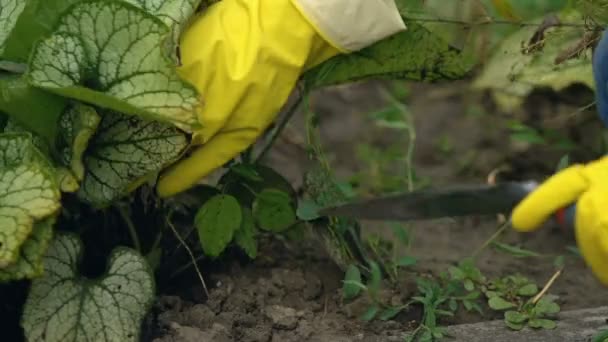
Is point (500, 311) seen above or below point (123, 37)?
below

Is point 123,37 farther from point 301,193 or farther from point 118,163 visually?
point 301,193

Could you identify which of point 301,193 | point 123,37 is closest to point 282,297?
point 301,193

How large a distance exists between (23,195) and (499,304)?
0.68 m

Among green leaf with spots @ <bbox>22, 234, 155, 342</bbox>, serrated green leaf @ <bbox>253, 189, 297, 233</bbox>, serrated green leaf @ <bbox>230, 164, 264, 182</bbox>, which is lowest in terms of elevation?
green leaf with spots @ <bbox>22, 234, 155, 342</bbox>

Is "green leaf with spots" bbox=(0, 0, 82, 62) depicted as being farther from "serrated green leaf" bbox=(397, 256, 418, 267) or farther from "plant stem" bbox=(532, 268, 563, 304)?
"plant stem" bbox=(532, 268, 563, 304)

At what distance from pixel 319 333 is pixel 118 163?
349 millimetres

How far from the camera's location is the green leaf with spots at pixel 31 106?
4.44 feet

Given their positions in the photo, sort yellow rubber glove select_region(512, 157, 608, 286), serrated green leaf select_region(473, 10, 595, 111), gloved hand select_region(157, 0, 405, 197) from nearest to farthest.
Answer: yellow rubber glove select_region(512, 157, 608, 286), gloved hand select_region(157, 0, 405, 197), serrated green leaf select_region(473, 10, 595, 111)

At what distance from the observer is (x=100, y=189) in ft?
4.61

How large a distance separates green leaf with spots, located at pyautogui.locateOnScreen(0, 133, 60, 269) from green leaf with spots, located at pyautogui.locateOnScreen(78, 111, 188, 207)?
0.31 feet

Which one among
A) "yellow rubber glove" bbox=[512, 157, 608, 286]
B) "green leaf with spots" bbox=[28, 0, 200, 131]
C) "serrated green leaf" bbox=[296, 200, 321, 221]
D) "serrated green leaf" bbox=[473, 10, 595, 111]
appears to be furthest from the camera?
"serrated green leaf" bbox=[473, 10, 595, 111]

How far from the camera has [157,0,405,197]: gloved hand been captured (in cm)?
143

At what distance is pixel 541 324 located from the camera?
4.97 ft

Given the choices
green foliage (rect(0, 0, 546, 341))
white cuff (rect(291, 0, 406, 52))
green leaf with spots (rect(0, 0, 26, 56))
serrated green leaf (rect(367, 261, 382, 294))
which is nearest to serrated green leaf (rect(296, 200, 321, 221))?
green foliage (rect(0, 0, 546, 341))
